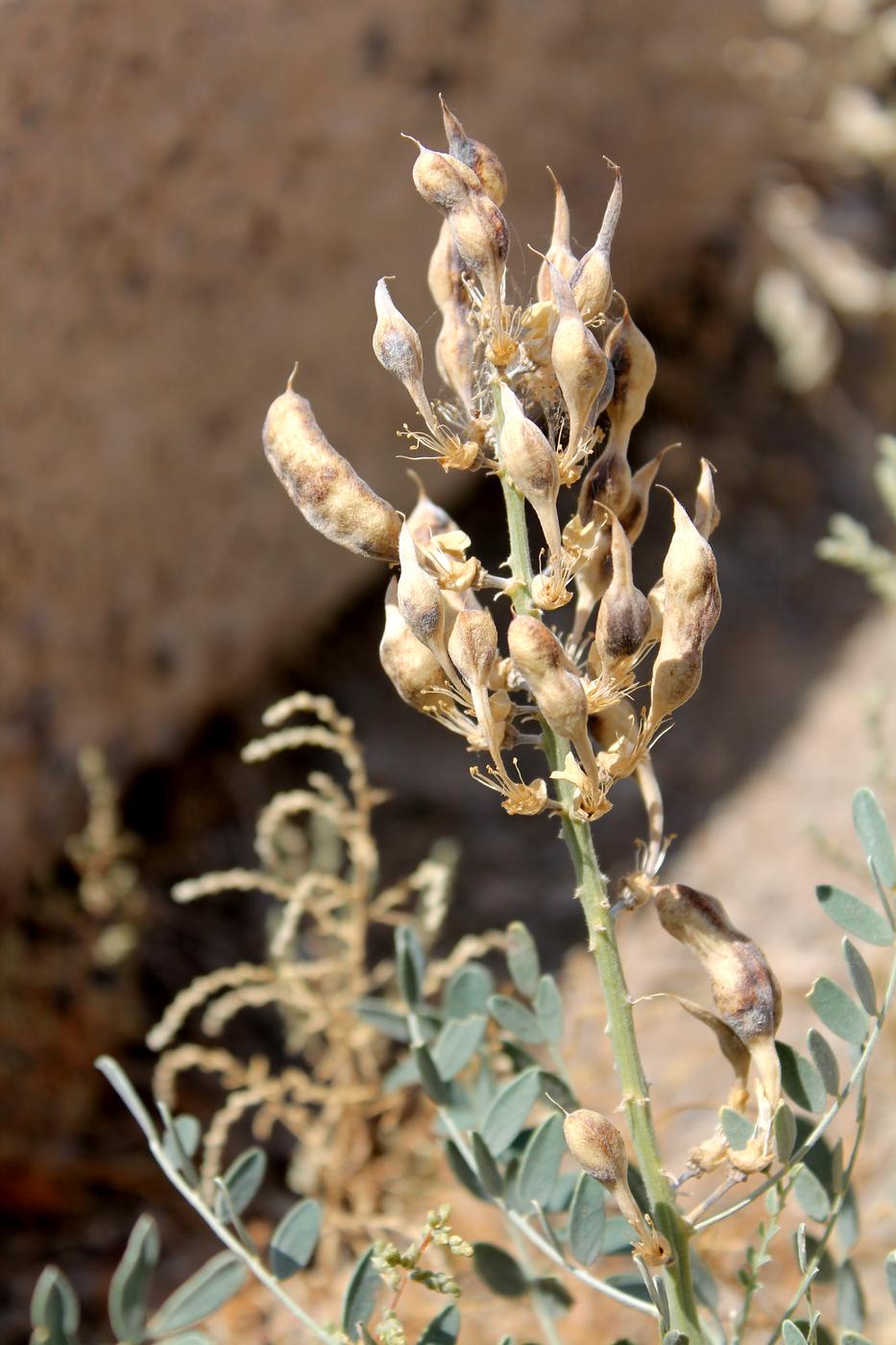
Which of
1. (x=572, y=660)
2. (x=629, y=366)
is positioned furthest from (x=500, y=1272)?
(x=629, y=366)

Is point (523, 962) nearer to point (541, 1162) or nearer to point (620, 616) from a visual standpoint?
point (541, 1162)

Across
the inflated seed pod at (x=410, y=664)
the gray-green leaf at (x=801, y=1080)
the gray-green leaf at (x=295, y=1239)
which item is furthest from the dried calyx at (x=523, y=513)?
the gray-green leaf at (x=295, y=1239)

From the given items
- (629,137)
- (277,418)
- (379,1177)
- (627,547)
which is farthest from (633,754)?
(629,137)

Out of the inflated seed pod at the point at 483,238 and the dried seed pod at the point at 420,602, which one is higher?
the inflated seed pod at the point at 483,238

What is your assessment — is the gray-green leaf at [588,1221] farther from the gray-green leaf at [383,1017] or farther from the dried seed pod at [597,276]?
the dried seed pod at [597,276]

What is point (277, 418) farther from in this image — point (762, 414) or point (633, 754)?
point (762, 414)
